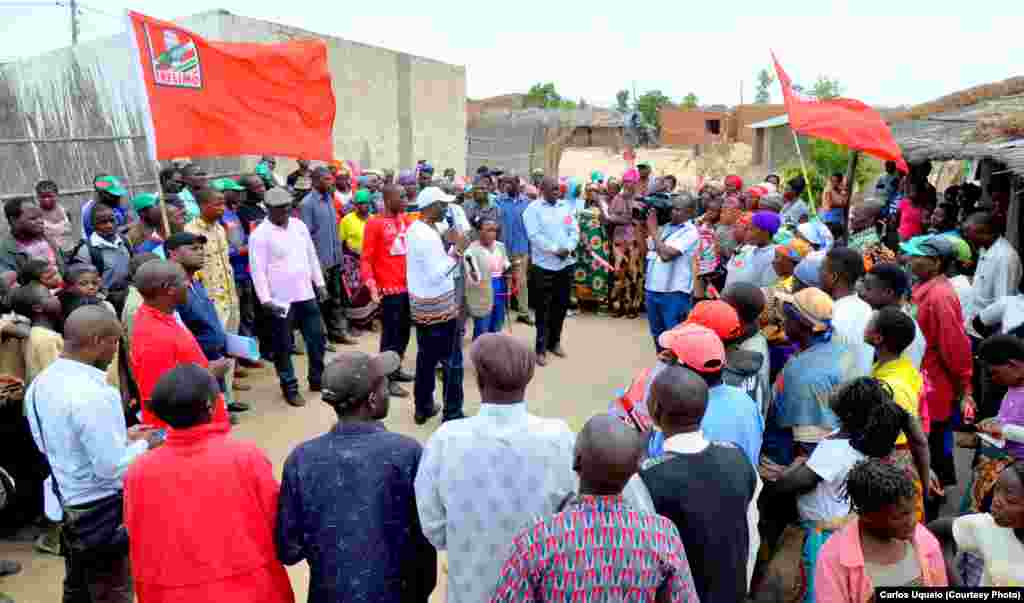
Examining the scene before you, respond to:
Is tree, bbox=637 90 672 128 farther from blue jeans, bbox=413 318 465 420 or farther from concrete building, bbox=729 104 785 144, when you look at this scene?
blue jeans, bbox=413 318 465 420

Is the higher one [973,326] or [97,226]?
[97,226]

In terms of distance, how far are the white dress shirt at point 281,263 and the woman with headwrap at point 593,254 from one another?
4.31 m

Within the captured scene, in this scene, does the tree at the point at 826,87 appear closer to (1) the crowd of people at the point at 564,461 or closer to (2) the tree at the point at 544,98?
(2) the tree at the point at 544,98

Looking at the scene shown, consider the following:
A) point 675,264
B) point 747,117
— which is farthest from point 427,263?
point 747,117

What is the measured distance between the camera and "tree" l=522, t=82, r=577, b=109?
48062 millimetres

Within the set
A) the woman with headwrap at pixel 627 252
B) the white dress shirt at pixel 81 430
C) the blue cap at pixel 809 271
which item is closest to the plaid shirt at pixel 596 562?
the white dress shirt at pixel 81 430

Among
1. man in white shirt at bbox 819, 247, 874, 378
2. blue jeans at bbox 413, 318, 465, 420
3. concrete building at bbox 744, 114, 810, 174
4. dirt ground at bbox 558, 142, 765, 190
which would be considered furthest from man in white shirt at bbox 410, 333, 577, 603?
concrete building at bbox 744, 114, 810, 174

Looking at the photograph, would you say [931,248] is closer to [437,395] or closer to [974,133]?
[974,133]

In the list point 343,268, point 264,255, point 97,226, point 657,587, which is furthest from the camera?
point 343,268

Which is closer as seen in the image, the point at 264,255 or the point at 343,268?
the point at 264,255

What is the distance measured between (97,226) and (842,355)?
544 cm

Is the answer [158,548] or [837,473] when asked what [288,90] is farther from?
[837,473]

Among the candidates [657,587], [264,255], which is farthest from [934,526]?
[264,255]

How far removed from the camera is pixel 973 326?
5555 mm
